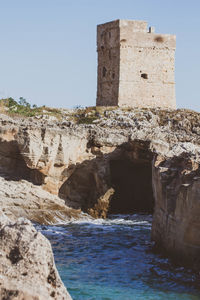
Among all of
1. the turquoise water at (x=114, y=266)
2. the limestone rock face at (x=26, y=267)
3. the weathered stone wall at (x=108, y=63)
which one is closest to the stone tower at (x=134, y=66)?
the weathered stone wall at (x=108, y=63)

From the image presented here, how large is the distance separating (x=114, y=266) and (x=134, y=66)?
87.9 feet

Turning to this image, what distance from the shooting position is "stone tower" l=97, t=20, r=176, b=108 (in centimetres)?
3988

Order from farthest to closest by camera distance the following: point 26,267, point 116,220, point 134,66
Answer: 1. point 134,66
2. point 116,220
3. point 26,267

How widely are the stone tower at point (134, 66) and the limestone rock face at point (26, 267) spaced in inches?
1314

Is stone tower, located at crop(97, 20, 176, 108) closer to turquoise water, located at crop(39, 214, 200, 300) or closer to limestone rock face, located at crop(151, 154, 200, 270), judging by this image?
turquoise water, located at crop(39, 214, 200, 300)

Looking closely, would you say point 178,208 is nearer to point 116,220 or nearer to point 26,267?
point 26,267

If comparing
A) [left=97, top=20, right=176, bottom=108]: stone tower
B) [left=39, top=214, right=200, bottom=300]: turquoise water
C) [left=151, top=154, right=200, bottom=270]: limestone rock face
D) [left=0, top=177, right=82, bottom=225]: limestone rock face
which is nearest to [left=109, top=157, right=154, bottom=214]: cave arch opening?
[left=0, top=177, right=82, bottom=225]: limestone rock face

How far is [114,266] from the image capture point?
1538 centimetres

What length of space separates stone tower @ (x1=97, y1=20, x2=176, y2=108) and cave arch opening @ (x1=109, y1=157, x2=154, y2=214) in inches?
481

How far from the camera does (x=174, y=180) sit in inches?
666

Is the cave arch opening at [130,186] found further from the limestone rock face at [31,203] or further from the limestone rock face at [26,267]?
the limestone rock face at [26,267]

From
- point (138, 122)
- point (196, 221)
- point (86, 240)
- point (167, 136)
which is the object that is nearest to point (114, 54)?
point (138, 122)

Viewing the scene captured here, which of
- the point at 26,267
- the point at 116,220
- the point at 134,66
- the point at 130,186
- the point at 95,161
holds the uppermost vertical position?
the point at 134,66

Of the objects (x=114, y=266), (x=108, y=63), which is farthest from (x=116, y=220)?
(x=108, y=63)
